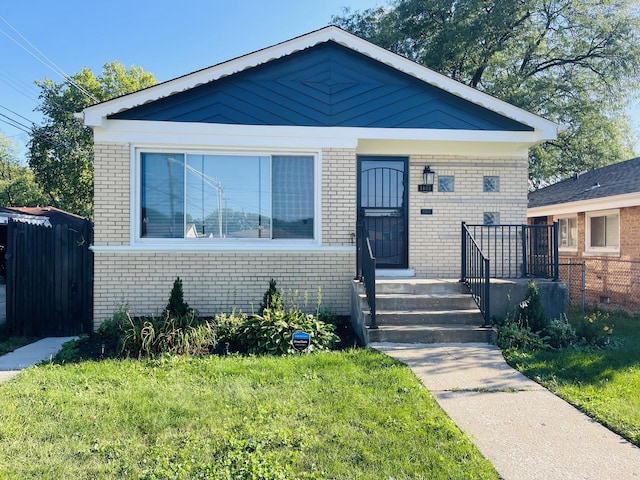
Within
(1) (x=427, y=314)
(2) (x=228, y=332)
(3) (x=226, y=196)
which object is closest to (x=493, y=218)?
(1) (x=427, y=314)

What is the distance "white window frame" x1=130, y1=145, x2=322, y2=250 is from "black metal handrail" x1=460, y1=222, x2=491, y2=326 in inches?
100

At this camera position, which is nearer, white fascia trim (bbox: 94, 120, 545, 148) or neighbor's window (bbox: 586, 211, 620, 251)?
white fascia trim (bbox: 94, 120, 545, 148)

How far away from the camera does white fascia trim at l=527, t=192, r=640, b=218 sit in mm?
9626

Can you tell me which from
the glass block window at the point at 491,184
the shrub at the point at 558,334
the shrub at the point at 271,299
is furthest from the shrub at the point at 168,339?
the glass block window at the point at 491,184

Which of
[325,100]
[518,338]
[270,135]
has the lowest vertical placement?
[518,338]

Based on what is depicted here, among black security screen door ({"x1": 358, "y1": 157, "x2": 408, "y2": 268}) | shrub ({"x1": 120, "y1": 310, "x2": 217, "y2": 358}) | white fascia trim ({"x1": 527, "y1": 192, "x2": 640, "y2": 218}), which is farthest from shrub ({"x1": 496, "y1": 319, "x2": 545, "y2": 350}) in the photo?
white fascia trim ({"x1": 527, "y1": 192, "x2": 640, "y2": 218})

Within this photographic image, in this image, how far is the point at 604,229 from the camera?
440 inches

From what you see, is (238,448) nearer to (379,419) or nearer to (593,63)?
(379,419)

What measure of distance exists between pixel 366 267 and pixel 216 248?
263 centimetres

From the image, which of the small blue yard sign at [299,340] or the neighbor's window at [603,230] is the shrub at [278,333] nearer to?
the small blue yard sign at [299,340]

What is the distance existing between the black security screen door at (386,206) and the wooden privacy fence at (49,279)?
5.04 m

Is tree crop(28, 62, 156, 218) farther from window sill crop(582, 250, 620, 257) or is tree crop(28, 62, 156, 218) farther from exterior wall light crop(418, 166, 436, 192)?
window sill crop(582, 250, 620, 257)

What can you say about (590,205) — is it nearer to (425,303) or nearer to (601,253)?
(601,253)

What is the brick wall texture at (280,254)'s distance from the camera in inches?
265
